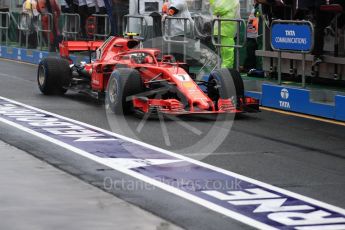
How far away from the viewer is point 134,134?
12.4 metres

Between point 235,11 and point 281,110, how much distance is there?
13.2 feet

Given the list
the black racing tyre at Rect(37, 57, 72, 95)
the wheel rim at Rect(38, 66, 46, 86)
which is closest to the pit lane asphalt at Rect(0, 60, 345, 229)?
the black racing tyre at Rect(37, 57, 72, 95)

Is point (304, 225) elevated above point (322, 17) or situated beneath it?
situated beneath

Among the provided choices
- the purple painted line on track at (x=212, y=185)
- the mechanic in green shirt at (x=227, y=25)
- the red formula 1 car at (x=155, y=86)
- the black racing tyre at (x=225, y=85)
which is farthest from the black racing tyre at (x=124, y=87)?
the mechanic in green shirt at (x=227, y=25)

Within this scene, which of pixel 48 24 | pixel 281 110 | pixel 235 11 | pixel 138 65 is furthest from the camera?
pixel 48 24

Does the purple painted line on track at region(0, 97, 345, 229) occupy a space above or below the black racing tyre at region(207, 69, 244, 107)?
below

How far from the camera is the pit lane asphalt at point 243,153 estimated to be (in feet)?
27.2

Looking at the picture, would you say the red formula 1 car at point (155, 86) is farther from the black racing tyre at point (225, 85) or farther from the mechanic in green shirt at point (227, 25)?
the mechanic in green shirt at point (227, 25)

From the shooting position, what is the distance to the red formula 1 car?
13547 millimetres

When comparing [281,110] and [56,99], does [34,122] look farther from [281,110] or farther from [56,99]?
[281,110]

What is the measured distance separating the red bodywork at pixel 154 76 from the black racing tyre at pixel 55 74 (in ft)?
1.79

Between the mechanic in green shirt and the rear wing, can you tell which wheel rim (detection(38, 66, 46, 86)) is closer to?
the rear wing

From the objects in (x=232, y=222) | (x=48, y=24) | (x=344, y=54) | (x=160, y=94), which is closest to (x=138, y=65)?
(x=160, y=94)

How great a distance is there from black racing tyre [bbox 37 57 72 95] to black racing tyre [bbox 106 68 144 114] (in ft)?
8.39
